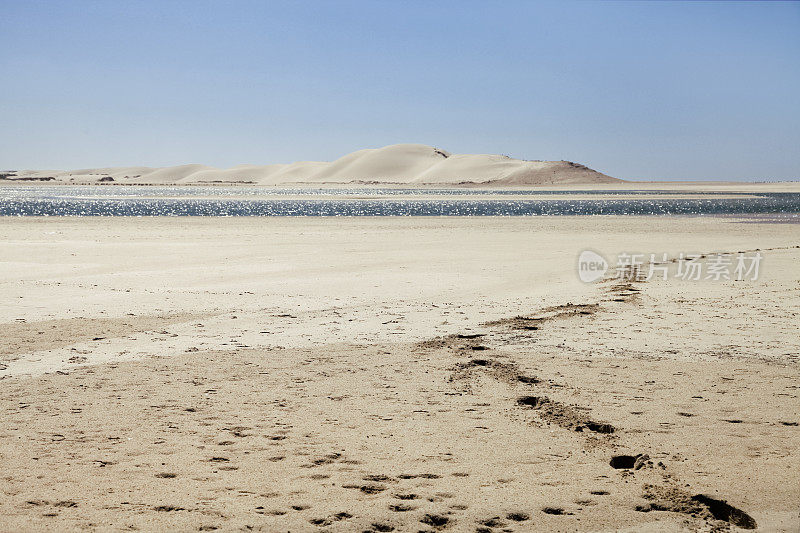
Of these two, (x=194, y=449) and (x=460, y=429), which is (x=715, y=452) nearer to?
(x=460, y=429)

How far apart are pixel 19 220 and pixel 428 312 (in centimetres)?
3123

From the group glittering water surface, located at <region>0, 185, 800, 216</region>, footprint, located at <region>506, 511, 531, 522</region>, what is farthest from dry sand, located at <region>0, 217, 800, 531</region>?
glittering water surface, located at <region>0, 185, 800, 216</region>

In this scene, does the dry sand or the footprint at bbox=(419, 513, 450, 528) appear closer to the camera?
the footprint at bbox=(419, 513, 450, 528)

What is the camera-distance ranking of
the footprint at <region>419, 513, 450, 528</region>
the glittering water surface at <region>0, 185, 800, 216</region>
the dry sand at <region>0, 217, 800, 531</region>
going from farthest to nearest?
1. the glittering water surface at <region>0, 185, 800, 216</region>
2. the dry sand at <region>0, 217, 800, 531</region>
3. the footprint at <region>419, 513, 450, 528</region>

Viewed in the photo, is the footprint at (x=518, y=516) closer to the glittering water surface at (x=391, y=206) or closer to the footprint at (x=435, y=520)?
the footprint at (x=435, y=520)

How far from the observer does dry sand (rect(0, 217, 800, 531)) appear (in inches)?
164

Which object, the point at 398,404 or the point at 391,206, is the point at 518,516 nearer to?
the point at 398,404

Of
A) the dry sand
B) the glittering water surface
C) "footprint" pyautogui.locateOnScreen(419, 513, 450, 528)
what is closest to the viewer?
"footprint" pyautogui.locateOnScreen(419, 513, 450, 528)

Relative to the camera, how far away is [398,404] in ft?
20.1

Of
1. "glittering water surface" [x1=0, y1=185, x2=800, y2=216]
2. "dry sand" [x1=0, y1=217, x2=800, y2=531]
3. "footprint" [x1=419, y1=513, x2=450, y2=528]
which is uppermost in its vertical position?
"glittering water surface" [x1=0, y1=185, x2=800, y2=216]

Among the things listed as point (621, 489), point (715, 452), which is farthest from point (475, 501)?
point (715, 452)

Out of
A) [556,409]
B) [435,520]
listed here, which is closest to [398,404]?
[556,409]

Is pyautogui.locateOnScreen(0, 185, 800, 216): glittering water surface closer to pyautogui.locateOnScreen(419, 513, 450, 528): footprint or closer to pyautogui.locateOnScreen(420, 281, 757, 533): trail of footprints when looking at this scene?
pyautogui.locateOnScreen(420, 281, 757, 533): trail of footprints

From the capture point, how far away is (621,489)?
4.37 meters
